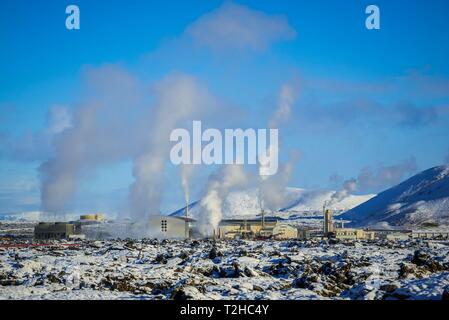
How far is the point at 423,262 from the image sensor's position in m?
46.0

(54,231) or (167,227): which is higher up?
(167,227)

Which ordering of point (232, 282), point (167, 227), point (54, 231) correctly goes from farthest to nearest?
1. point (167, 227)
2. point (54, 231)
3. point (232, 282)

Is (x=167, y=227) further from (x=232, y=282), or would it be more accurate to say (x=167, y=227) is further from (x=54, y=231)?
(x=232, y=282)

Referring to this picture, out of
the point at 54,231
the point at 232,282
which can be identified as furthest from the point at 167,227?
the point at 232,282

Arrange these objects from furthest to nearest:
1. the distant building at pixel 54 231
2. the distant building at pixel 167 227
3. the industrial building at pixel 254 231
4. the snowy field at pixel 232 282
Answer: the industrial building at pixel 254 231, the distant building at pixel 167 227, the distant building at pixel 54 231, the snowy field at pixel 232 282

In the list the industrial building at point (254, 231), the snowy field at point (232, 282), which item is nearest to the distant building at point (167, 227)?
the industrial building at point (254, 231)

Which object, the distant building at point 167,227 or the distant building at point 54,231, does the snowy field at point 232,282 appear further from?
the distant building at point 54,231

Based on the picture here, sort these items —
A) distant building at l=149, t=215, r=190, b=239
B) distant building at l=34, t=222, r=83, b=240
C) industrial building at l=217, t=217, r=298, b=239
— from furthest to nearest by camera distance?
industrial building at l=217, t=217, r=298, b=239 → distant building at l=149, t=215, r=190, b=239 → distant building at l=34, t=222, r=83, b=240

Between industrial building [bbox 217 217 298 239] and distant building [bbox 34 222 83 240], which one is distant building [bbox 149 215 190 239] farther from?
distant building [bbox 34 222 83 240]

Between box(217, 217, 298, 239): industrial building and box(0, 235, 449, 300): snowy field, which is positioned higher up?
box(0, 235, 449, 300): snowy field

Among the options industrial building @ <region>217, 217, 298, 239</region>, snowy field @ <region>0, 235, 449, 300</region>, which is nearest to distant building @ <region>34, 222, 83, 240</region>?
industrial building @ <region>217, 217, 298, 239</region>
